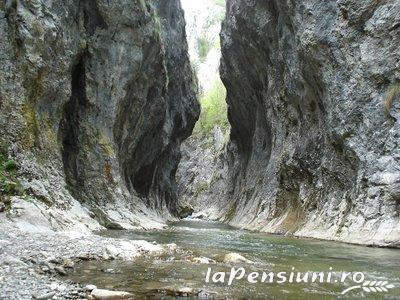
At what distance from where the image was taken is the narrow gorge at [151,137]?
33.1 ft

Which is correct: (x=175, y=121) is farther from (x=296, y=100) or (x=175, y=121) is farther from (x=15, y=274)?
(x=15, y=274)

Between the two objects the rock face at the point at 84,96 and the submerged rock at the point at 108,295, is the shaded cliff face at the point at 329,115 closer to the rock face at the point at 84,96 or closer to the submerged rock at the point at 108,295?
the rock face at the point at 84,96

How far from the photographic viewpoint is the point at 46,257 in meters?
8.65

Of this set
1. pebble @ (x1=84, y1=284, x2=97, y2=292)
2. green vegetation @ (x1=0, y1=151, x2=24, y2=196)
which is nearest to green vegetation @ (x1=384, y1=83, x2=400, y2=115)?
green vegetation @ (x1=0, y1=151, x2=24, y2=196)

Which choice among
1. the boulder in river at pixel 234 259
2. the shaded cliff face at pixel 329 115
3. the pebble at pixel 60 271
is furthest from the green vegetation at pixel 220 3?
the pebble at pixel 60 271

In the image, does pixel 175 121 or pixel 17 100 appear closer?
pixel 17 100

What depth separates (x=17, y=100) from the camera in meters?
18.7

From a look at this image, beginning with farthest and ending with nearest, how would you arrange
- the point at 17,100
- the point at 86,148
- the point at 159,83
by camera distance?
the point at 159,83
the point at 86,148
the point at 17,100

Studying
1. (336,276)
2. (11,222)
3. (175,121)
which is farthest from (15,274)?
(175,121)

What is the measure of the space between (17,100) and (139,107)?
1567cm

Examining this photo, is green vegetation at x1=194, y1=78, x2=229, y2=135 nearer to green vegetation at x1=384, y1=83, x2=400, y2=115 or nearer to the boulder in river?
green vegetation at x1=384, y1=83, x2=400, y2=115

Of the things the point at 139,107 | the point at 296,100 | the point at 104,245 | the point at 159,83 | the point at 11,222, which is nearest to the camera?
the point at 104,245

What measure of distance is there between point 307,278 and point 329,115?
53.9 ft

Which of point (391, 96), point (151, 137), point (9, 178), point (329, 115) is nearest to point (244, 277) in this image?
point (9, 178)
